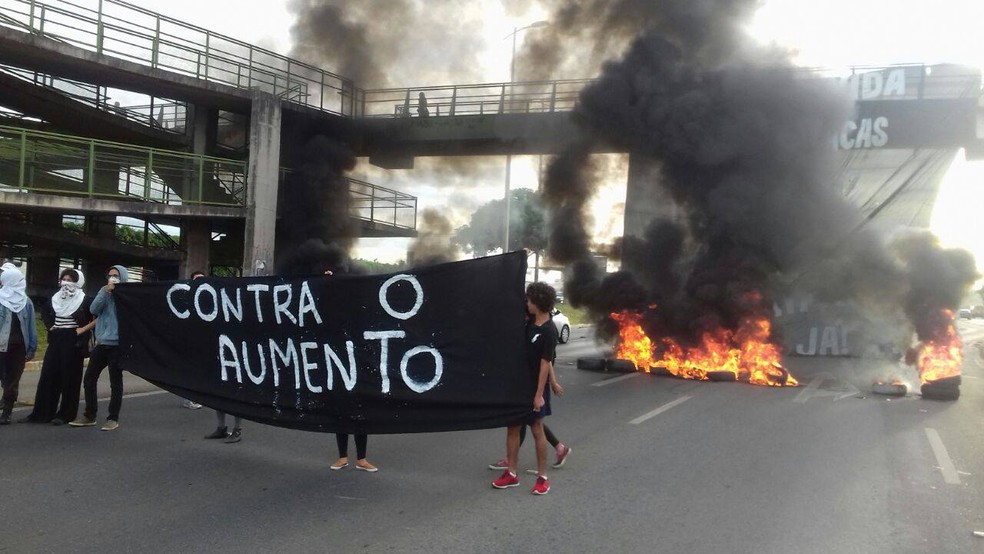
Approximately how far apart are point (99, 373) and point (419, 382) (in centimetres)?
378

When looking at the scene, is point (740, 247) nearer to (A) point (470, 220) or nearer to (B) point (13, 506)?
(A) point (470, 220)

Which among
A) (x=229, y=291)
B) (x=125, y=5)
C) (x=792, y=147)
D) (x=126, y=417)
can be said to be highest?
(x=125, y=5)

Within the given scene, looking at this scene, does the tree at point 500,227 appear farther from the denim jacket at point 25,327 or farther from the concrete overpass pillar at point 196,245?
the denim jacket at point 25,327

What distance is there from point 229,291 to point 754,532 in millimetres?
4319

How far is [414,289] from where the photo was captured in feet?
17.1

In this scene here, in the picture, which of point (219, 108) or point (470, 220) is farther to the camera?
point (470, 220)

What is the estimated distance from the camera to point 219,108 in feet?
67.3

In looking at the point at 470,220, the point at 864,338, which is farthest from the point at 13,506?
the point at 470,220

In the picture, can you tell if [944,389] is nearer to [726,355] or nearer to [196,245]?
[726,355]

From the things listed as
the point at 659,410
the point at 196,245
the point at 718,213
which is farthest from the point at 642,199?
the point at 196,245

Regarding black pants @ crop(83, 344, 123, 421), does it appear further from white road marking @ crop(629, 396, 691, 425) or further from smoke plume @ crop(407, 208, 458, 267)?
smoke plume @ crop(407, 208, 458, 267)

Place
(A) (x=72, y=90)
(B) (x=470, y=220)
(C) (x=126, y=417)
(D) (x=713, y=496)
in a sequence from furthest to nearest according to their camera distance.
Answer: (B) (x=470, y=220)
(A) (x=72, y=90)
(C) (x=126, y=417)
(D) (x=713, y=496)

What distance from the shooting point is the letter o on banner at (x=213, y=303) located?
19.8 feet

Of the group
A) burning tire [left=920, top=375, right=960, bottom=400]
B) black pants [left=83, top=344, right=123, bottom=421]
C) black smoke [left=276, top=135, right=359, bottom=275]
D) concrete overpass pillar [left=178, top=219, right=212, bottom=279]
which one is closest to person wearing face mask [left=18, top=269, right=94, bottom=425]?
black pants [left=83, top=344, right=123, bottom=421]
